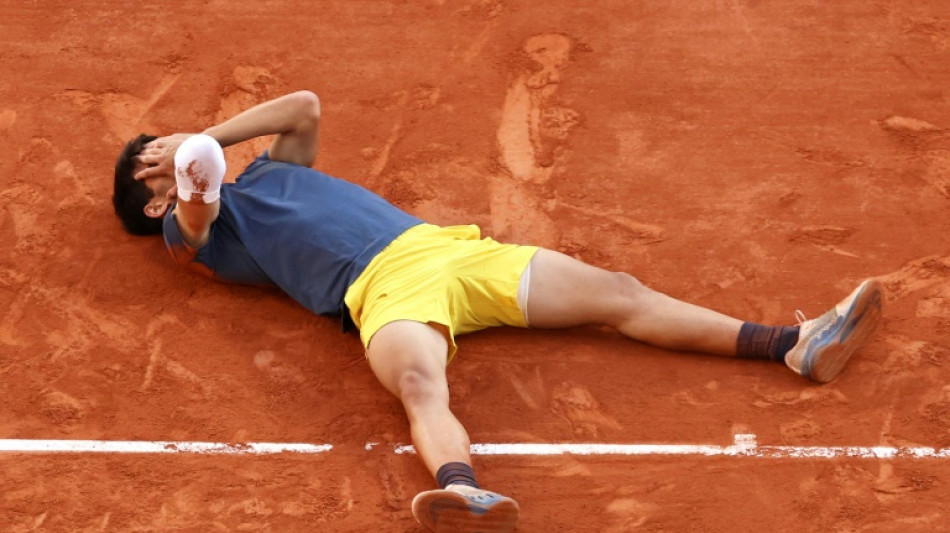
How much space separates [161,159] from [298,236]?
71cm

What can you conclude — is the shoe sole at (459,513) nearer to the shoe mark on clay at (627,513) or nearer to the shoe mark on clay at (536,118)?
the shoe mark on clay at (627,513)

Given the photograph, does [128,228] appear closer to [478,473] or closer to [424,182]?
[424,182]

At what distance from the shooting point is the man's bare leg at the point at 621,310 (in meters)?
5.57

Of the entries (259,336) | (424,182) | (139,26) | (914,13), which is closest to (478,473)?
(259,336)

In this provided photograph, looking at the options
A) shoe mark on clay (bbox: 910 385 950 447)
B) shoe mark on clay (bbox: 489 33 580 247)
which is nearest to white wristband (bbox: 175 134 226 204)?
shoe mark on clay (bbox: 489 33 580 247)

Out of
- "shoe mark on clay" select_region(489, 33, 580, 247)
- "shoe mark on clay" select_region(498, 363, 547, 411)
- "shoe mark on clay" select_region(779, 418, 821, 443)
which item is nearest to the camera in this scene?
"shoe mark on clay" select_region(779, 418, 821, 443)

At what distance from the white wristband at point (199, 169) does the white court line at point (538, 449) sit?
3.35 feet

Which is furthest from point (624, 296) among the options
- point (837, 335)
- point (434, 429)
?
point (434, 429)

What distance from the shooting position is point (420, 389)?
5.14 metres

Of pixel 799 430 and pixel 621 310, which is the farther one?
pixel 621 310

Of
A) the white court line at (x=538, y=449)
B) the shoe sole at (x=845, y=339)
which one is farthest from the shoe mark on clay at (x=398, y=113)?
the shoe sole at (x=845, y=339)

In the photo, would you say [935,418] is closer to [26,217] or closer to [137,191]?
[137,191]

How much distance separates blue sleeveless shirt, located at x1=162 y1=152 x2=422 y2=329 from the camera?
566cm

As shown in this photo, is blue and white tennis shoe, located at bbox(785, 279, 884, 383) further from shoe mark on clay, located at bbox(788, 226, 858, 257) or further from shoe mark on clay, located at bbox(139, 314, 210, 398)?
shoe mark on clay, located at bbox(139, 314, 210, 398)
